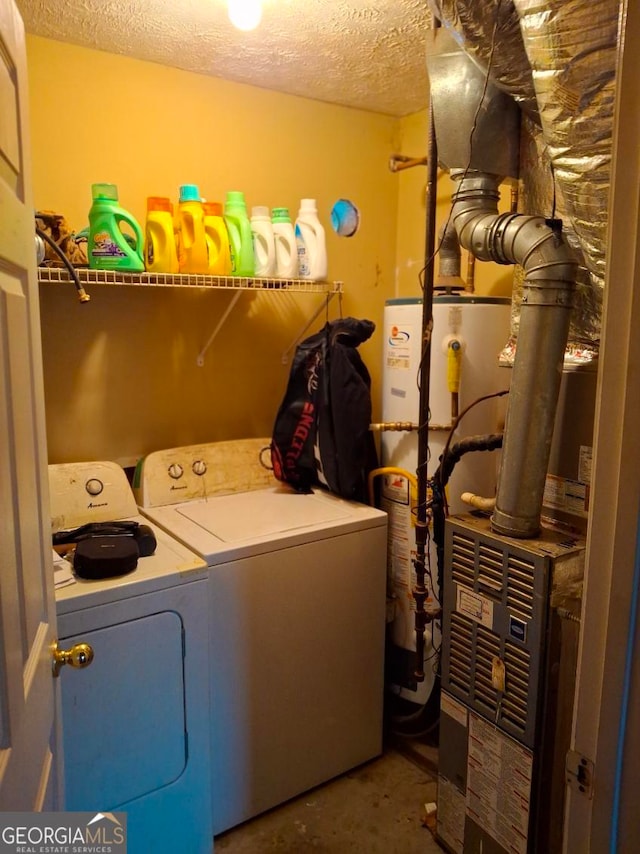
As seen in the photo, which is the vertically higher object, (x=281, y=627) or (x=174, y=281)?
(x=174, y=281)

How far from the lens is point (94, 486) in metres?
1.92

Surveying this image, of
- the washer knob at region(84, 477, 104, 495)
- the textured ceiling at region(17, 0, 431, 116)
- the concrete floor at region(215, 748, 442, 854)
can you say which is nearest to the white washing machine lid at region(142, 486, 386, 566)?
the washer knob at region(84, 477, 104, 495)

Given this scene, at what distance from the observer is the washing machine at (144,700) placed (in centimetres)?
142

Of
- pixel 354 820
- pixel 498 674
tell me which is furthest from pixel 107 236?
pixel 354 820

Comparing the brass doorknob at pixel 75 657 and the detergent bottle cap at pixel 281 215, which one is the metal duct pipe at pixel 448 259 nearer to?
the detergent bottle cap at pixel 281 215

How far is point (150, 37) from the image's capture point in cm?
188

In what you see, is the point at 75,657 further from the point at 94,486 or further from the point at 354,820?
the point at 354,820

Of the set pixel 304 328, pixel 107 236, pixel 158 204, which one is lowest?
pixel 304 328

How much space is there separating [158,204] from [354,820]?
6.40ft

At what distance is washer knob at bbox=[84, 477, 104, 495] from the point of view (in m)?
1.91

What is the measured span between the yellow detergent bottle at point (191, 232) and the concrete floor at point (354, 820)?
169 cm

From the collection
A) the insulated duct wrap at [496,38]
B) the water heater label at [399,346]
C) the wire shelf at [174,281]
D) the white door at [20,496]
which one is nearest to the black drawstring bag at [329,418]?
the water heater label at [399,346]

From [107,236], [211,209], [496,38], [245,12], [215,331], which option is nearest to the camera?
[496,38]

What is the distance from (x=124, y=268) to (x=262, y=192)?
774 millimetres
